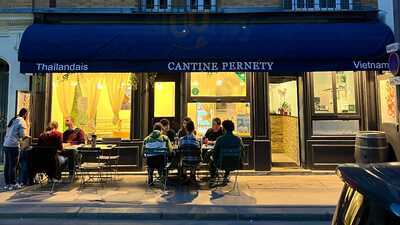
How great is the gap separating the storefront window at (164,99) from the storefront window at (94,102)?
2.57ft

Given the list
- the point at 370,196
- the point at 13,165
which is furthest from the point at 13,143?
the point at 370,196

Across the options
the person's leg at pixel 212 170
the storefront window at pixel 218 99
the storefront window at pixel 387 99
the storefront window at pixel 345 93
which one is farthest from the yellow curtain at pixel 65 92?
the storefront window at pixel 387 99

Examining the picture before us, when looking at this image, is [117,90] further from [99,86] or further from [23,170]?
[23,170]

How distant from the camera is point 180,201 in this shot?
7.91 meters

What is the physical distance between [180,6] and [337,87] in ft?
16.1

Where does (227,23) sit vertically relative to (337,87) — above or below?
above

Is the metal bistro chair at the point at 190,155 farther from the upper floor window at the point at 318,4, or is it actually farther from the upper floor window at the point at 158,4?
the upper floor window at the point at 318,4

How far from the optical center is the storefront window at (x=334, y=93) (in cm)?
1123

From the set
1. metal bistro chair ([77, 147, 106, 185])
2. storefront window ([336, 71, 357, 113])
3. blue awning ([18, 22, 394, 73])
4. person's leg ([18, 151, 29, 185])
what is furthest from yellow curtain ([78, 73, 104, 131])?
storefront window ([336, 71, 357, 113])

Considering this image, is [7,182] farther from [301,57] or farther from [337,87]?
[337,87]

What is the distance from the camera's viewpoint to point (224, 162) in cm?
889

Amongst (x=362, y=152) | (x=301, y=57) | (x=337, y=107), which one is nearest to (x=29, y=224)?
(x=301, y=57)

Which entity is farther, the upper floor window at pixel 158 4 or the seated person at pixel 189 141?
the upper floor window at pixel 158 4

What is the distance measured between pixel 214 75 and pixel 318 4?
349 cm
